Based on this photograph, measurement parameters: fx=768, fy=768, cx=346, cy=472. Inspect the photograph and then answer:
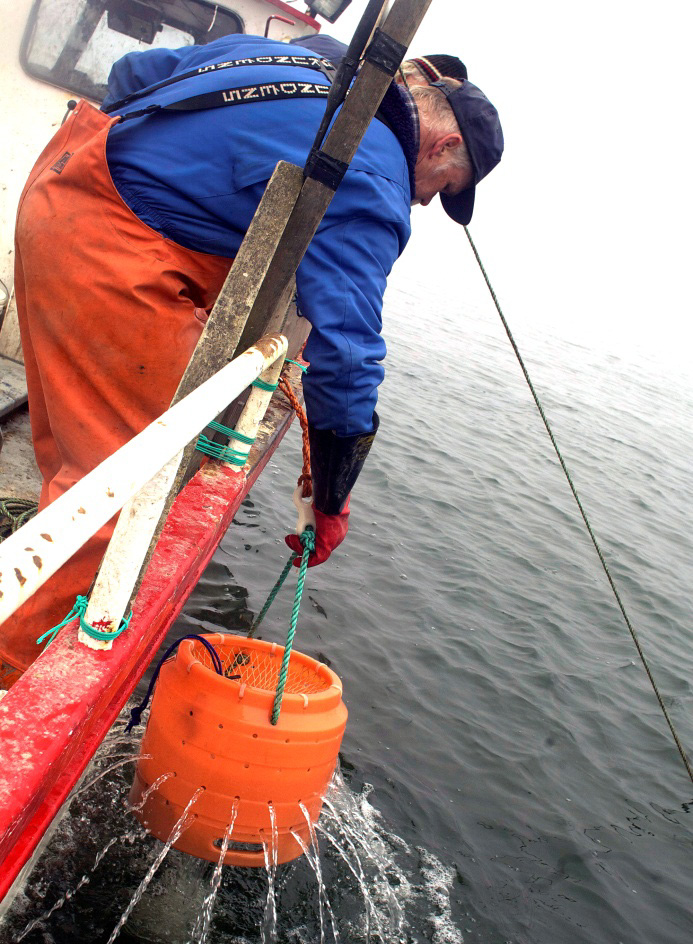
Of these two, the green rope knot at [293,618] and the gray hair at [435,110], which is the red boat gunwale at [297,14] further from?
the green rope knot at [293,618]

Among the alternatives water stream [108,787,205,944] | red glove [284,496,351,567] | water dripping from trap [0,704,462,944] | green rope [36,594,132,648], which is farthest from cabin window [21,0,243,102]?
water stream [108,787,205,944]

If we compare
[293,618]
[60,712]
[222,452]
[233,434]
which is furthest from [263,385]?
[60,712]

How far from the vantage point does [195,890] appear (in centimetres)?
297

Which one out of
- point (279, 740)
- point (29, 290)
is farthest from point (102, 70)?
point (279, 740)

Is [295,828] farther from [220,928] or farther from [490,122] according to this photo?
[490,122]

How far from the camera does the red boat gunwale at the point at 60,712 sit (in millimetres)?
1454

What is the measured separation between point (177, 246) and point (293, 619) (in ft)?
4.06

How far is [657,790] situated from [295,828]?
3354mm

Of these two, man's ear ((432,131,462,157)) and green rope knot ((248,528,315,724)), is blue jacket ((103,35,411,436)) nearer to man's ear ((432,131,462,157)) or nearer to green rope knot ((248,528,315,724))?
man's ear ((432,131,462,157))

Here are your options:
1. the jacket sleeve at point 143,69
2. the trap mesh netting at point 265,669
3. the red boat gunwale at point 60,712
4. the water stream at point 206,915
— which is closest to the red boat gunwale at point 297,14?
the jacket sleeve at point 143,69

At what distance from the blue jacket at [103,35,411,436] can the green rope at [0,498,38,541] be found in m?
1.55

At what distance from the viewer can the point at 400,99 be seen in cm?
246

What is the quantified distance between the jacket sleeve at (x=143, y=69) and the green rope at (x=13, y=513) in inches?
67.4

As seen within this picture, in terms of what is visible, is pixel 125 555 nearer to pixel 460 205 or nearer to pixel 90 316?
pixel 90 316
